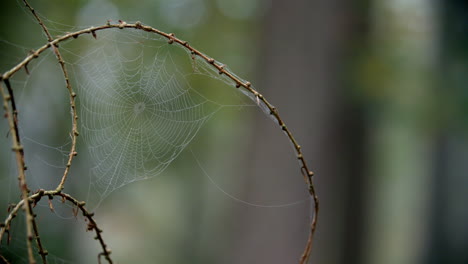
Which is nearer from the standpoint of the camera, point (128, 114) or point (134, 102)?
point (134, 102)

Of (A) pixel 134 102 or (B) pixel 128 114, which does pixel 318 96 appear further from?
(A) pixel 134 102

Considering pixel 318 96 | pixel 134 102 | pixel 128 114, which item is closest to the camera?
pixel 134 102

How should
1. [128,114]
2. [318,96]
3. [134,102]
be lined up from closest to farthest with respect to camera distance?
[134,102]
[128,114]
[318,96]

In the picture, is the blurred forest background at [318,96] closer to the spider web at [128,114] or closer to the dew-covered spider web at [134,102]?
the dew-covered spider web at [134,102]

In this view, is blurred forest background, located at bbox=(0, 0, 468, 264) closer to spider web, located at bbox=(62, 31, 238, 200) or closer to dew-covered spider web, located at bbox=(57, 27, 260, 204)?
dew-covered spider web, located at bbox=(57, 27, 260, 204)

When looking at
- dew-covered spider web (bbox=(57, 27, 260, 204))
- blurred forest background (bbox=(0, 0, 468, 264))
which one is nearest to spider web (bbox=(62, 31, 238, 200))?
dew-covered spider web (bbox=(57, 27, 260, 204))

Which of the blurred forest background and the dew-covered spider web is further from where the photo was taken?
the blurred forest background

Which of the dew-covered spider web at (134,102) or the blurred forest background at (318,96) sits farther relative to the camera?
the blurred forest background at (318,96)

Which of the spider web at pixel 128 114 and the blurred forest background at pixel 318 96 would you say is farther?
the blurred forest background at pixel 318 96

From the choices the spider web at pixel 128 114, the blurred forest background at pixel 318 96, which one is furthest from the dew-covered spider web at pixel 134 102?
the blurred forest background at pixel 318 96

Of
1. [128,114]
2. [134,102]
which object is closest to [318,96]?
A: [128,114]

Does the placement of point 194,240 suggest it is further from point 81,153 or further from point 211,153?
point 81,153
